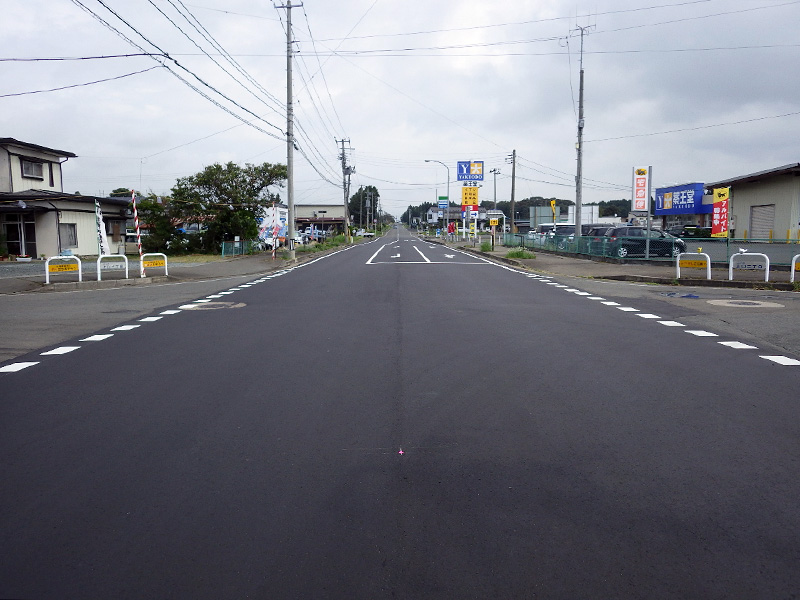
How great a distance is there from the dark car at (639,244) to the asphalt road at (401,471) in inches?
716

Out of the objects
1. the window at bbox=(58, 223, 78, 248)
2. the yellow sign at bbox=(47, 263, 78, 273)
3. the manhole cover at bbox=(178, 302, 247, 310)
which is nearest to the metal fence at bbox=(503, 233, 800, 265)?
the manhole cover at bbox=(178, 302, 247, 310)

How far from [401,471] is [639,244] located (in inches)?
978

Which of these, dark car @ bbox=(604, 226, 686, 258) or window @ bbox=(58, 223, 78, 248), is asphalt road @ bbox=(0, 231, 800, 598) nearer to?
dark car @ bbox=(604, 226, 686, 258)

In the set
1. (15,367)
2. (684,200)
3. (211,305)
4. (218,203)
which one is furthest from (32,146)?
(684,200)

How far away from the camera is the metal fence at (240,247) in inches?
1463

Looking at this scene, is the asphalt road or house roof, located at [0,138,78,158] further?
house roof, located at [0,138,78,158]

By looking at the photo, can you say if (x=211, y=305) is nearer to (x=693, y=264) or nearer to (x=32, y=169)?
(x=693, y=264)

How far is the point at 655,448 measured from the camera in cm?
488

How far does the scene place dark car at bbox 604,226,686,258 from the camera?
26.0m

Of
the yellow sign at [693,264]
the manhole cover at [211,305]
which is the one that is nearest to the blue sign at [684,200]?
the yellow sign at [693,264]

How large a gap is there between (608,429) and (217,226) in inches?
1481

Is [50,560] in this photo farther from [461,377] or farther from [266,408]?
[461,377]

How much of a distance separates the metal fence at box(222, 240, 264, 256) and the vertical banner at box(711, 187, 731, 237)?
79.5ft

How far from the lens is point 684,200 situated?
5556 centimetres
